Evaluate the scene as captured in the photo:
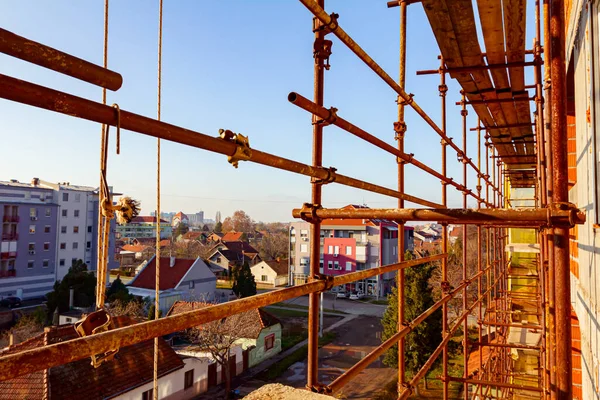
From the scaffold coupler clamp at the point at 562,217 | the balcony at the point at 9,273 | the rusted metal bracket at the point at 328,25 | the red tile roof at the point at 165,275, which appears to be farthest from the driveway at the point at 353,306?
the rusted metal bracket at the point at 328,25

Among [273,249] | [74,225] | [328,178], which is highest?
[328,178]

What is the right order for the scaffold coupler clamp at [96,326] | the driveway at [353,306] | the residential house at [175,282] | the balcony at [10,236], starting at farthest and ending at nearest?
1. the driveway at [353,306]
2. the balcony at [10,236]
3. the residential house at [175,282]
4. the scaffold coupler clamp at [96,326]

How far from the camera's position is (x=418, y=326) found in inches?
642

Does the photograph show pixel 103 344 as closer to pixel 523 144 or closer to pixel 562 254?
pixel 562 254

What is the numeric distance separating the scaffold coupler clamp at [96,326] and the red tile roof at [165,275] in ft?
85.4

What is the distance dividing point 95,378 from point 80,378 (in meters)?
0.36

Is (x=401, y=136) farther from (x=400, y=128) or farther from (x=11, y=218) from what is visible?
(x=11, y=218)

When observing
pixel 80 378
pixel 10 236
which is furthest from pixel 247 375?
pixel 10 236

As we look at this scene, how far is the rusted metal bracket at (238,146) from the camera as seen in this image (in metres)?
1.49

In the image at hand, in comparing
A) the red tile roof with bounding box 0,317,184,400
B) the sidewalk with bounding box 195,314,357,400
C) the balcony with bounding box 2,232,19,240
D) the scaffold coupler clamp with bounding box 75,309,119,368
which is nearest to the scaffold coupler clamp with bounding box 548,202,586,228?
the scaffold coupler clamp with bounding box 75,309,119,368

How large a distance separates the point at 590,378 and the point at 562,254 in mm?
1278

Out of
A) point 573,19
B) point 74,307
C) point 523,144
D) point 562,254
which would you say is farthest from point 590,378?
point 74,307

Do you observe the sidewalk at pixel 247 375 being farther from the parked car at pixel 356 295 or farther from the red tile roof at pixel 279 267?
the red tile roof at pixel 279 267

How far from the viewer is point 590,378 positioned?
290 cm
